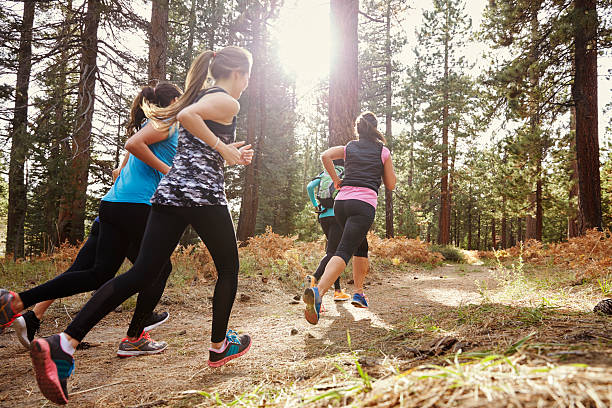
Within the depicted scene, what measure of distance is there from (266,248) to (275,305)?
2602 millimetres

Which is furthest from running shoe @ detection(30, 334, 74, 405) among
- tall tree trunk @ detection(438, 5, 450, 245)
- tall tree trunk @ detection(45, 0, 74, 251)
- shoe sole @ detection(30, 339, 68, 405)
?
tall tree trunk @ detection(438, 5, 450, 245)

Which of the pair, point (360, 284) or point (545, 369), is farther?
point (360, 284)

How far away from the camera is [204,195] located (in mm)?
2307

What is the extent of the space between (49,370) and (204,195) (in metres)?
1.22

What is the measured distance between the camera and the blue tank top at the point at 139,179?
2.78 meters

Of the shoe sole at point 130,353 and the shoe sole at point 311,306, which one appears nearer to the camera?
the shoe sole at point 130,353

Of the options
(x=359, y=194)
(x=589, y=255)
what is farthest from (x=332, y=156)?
(x=589, y=255)

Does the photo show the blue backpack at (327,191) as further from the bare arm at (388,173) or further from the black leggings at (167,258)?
the black leggings at (167,258)

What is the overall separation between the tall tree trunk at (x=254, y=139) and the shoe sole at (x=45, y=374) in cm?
1276

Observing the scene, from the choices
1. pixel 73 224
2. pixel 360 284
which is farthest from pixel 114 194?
pixel 73 224

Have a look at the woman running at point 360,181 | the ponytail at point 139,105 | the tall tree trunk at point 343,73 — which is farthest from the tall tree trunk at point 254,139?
the ponytail at point 139,105

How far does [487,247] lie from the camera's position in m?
56.6

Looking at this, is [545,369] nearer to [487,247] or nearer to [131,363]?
[131,363]

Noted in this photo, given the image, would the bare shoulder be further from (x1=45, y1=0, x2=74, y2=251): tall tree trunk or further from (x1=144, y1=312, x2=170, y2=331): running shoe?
(x1=45, y1=0, x2=74, y2=251): tall tree trunk
